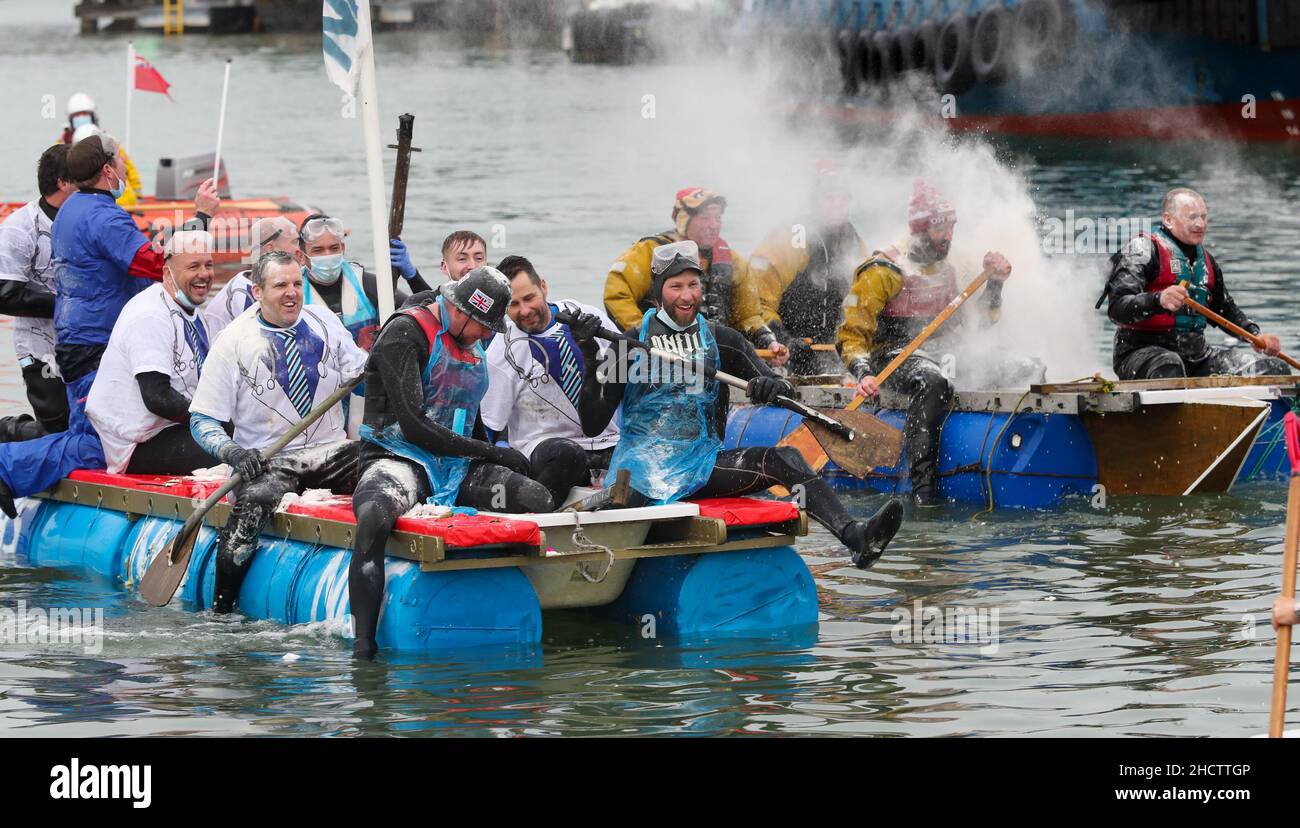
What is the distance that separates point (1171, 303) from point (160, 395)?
20.7ft

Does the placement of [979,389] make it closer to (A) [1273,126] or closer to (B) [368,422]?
(B) [368,422]

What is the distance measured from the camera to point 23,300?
12.8 metres

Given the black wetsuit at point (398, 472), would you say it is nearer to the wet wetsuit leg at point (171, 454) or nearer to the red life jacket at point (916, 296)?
the wet wetsuit leg at point (171, 454)

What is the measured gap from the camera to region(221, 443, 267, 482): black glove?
33.7 ft

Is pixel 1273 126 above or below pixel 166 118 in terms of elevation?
below

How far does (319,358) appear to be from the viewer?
1102 cm

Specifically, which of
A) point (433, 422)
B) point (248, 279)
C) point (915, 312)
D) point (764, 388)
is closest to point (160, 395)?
point (248, 279)

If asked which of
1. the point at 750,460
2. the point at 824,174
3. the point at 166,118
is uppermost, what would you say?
the point at 166,118

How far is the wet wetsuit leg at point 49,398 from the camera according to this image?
42.4ft

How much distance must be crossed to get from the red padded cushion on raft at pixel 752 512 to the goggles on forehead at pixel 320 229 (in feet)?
10.1

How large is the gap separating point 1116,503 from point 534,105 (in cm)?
5026

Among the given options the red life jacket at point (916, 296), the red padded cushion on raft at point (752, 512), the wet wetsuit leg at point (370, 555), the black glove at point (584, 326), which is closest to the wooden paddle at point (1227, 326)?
the red life jacket at point (916, 296)

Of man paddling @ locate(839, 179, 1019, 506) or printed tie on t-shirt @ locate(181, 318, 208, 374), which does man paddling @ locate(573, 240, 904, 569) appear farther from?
man paddling @ locate(839, 179, 1019, 506)

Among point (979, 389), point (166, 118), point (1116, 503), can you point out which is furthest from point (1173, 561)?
point (166, 118)
